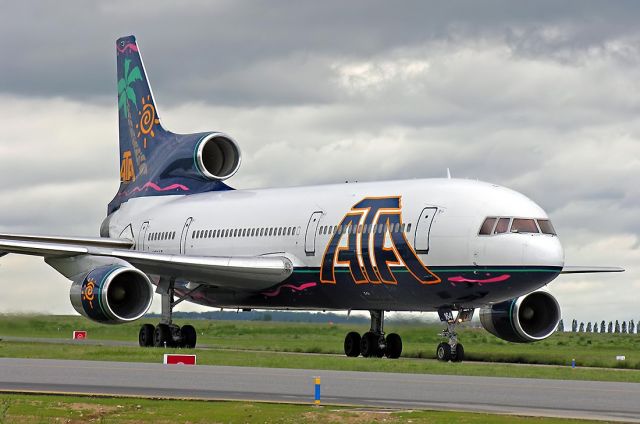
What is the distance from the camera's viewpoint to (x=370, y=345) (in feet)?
130

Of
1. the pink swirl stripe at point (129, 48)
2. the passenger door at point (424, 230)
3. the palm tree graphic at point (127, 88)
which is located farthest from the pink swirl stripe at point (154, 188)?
the passenger door at point (424, 230)

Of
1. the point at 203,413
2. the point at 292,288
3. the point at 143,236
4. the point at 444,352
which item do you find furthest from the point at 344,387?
the point at 143,236

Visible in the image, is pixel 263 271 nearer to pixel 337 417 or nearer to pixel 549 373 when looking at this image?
pixel 549 373

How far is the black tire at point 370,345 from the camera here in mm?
39688

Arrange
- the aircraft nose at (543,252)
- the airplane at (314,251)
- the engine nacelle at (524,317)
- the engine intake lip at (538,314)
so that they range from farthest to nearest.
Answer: the engine intake lip at (538,314) → the engine nacelle at (524,317) → the airplane at (314,251) → the aircraft nose at (543,252)

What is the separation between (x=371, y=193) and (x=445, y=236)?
437 cm

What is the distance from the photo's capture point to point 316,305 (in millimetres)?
40531

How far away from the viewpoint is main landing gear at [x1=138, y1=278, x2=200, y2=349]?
44125 mm

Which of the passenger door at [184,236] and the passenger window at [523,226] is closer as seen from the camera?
the passenger window at [523,226]

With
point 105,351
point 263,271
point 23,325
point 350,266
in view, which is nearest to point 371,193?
point 350,266

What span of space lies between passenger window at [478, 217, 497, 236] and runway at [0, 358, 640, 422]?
5.97 m

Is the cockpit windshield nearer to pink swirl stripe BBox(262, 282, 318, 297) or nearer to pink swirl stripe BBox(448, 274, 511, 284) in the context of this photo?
pink swirl stripe BBox(448, 274, 511, 284)

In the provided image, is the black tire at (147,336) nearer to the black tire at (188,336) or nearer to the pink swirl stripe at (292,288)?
the black tire at (188,336)

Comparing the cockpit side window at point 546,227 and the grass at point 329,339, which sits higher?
the cockpit side window at point 546,227
